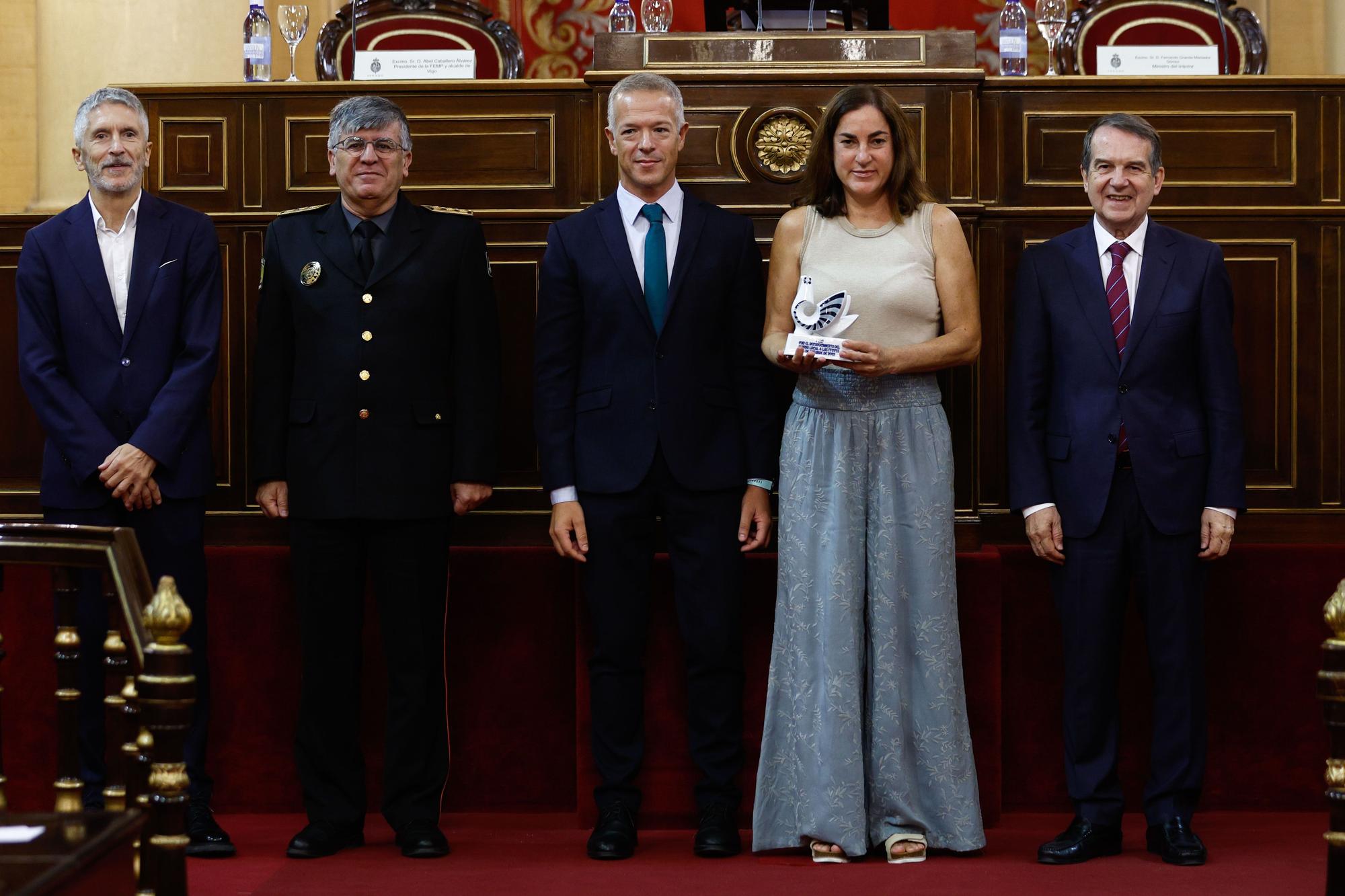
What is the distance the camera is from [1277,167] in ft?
14.3

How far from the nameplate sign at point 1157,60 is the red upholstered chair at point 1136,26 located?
0.76ft

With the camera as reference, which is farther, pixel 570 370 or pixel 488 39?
pixel 488 39

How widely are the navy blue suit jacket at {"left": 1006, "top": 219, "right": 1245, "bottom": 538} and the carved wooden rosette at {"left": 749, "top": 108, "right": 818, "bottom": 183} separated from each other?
69cm

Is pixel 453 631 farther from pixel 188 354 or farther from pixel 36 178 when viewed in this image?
pixel 36 178

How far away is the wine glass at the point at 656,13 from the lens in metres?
4.62

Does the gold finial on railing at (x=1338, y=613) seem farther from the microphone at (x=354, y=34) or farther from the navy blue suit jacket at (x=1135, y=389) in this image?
the microphone at (x=354, y=34)

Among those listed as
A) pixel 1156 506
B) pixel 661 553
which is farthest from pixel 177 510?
pixel 1156 506

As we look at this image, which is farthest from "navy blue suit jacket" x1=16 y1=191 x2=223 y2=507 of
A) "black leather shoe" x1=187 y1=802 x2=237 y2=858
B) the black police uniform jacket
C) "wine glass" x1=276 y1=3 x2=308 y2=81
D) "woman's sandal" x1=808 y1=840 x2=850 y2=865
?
"woman's sandal" x1=808 y1=840 x2=850 y2=865

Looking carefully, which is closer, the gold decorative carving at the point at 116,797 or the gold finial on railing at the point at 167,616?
the gold finial on railing at the point at 167,616

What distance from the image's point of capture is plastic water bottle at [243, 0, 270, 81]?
14.8 feet

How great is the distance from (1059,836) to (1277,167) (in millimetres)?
1797

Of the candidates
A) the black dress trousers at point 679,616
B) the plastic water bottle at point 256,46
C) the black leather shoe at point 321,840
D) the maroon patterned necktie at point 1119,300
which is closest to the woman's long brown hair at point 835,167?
the maroon patterned necktie at point 1119,300

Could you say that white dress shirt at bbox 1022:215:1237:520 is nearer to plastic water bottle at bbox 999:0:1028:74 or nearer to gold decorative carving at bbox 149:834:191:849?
plastic water bottle at bbox 999:0:1028:74

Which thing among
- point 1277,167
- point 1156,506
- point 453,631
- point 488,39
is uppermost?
point 488,39
